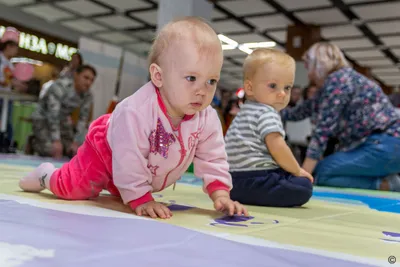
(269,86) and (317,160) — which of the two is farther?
(317,160)

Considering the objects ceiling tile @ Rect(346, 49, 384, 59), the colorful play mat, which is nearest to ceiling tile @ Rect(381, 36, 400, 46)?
ceiling tile @ Rect(346, 49, 384, 59)

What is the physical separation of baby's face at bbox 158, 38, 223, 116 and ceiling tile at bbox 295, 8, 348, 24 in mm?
5641

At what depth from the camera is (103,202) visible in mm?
1225

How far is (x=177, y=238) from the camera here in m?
0.77

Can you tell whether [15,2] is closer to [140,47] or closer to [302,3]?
[140,47]

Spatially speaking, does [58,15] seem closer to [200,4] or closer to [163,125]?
[200,4]

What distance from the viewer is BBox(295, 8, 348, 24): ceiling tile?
20.6 ft

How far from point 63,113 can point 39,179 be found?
10.8 feet

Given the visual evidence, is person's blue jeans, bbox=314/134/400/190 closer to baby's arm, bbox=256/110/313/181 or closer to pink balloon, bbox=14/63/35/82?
baby's arm, bbox=256/110/313/181

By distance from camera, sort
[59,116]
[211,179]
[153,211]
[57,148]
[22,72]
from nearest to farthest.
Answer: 1. [153,211]
2. [211,179]
3. [57,148]
4. [59,116]
5. [22,72]

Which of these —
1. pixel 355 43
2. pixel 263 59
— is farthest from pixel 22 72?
pixel 355 43

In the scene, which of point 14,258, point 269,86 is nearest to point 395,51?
point 269,86

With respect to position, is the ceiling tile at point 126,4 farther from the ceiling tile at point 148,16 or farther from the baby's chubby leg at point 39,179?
the baby's chubby leg at point 39,179

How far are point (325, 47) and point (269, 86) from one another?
1504 mm
